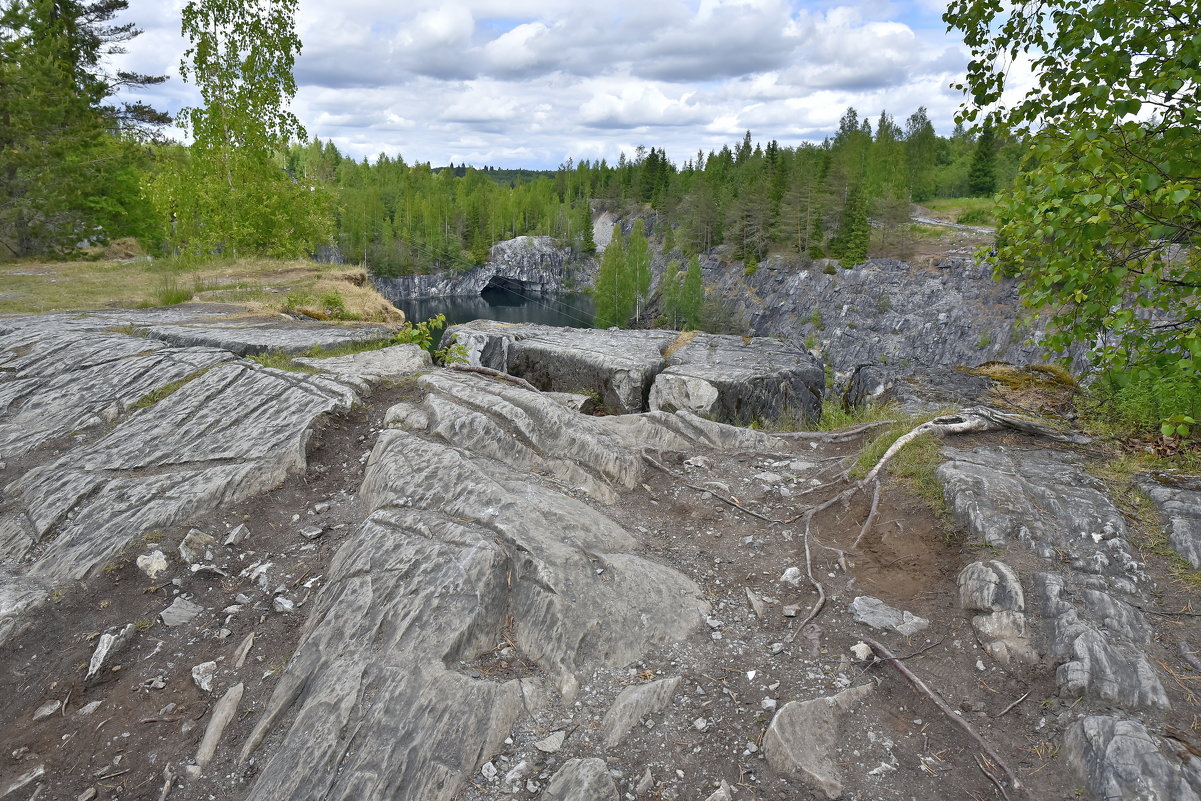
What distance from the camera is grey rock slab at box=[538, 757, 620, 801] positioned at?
4.52 metres

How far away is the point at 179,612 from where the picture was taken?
6.41 m

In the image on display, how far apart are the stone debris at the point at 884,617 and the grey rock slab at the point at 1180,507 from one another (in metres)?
2.84

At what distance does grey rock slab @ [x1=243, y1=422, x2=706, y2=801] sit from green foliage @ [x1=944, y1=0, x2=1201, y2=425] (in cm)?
567

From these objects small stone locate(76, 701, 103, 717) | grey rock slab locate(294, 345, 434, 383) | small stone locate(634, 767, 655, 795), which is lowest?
small stone locate(76, 701, 103, 717)

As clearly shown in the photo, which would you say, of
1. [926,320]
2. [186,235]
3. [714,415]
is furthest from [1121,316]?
[926,320]

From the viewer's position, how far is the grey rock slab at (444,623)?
4.76m

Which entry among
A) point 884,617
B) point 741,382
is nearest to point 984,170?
point 741,382

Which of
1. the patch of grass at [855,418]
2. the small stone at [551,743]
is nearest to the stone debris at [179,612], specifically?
the small stone at [551,743]

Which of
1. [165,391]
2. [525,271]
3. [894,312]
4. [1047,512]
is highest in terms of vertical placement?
[165,391]

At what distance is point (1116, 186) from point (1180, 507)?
381 cm

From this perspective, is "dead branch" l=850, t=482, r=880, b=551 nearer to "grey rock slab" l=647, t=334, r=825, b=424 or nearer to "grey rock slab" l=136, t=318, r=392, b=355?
"grey rock slab" l=647, t=334, r=825, b=424

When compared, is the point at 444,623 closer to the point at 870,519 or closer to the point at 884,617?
the point at 884,617

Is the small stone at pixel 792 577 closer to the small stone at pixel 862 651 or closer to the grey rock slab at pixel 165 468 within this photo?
the small stone at pixel 862 651

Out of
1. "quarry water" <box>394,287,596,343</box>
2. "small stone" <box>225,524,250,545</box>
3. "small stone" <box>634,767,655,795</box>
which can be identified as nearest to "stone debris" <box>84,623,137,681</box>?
"small stone" <box>225,524,250,545</box>
